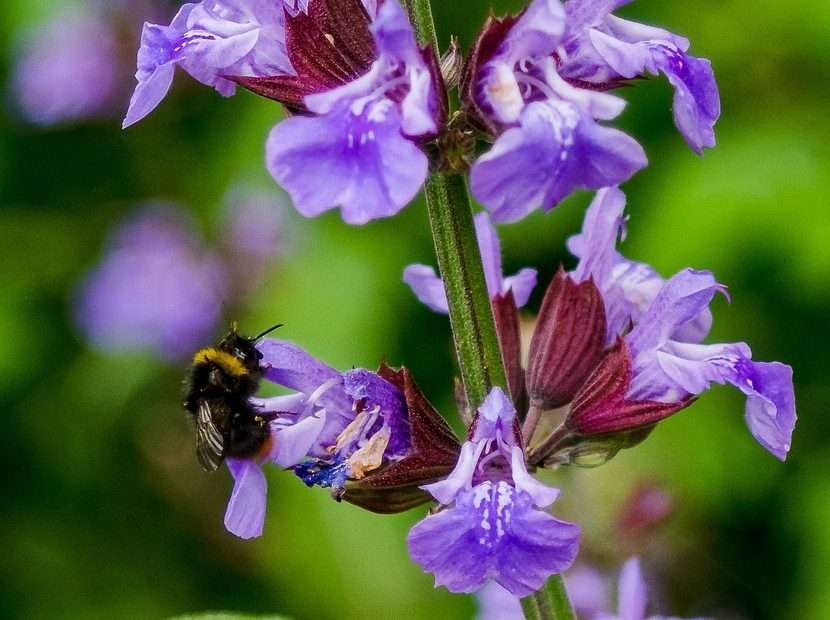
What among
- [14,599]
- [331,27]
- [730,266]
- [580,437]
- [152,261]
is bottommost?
[14,599]

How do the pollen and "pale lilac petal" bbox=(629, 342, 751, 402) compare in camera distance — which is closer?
"pale lilac petal" bbox=(629, 342, 751, 402)

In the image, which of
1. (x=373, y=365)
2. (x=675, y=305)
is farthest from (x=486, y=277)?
(x=373, y=365)

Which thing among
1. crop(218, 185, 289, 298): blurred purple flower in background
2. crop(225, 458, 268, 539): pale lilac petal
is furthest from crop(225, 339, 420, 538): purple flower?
crop(218, 185, 289, 298): blurred purple flower in background

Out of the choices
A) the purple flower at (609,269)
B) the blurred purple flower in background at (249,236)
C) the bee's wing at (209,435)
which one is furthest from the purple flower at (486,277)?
the blurred purple flower in background at (249,236)

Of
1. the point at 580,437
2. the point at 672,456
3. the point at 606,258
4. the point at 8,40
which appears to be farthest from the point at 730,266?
the point at 8,40

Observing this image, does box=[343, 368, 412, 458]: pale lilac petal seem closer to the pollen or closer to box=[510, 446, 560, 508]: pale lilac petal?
box=[510, 446, 560, 508]: pale lilac petal

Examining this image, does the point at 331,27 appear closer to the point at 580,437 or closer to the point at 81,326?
the point at 580,437

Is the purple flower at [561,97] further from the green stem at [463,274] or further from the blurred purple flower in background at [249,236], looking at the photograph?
the blurred purple flower in background at [249,236]
